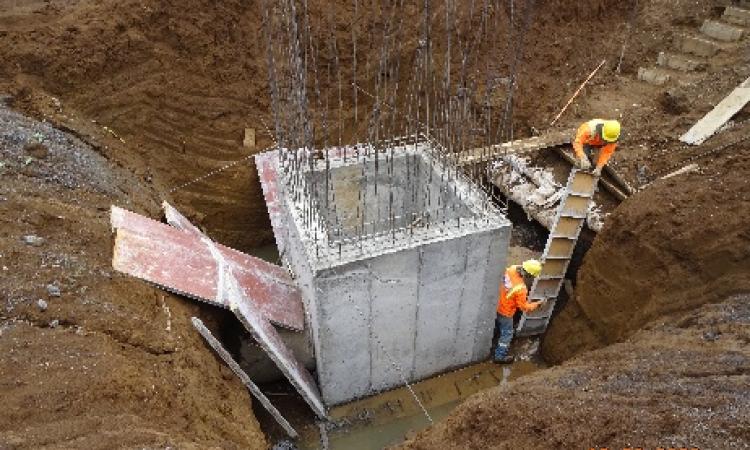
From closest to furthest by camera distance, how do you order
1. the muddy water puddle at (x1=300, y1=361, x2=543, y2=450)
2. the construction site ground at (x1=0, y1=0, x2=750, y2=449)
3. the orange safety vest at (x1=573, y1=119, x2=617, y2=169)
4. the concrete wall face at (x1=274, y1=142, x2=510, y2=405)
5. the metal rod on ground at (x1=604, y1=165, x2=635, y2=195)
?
the construction site ground at (x1=0, y1=0, x2=750, y2=449), the concrete wall face at (x1=274, y1=142, x2=510, y2=405), the orange safety vest at (x1=573, y1=119, x2=617, y2=169), the muddy water puddle at (x1=300, y1=361, x2=543, y2=450), the metal rod on ground at (x1=604, y1=165, x2=635, y2=195)

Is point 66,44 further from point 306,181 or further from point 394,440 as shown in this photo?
point 394,440

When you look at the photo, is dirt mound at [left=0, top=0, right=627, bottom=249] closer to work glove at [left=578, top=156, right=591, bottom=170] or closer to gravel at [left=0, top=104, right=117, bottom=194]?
gravel at [left=0, top=104, right=117, bottom=194]

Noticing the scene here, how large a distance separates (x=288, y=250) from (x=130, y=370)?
3447 millimetres

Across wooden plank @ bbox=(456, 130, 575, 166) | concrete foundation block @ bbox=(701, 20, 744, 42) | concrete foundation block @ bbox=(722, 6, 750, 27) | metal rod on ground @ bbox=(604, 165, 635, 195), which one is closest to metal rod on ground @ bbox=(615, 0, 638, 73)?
concrete foundation block @ bbox=(701, 20, 744, 42)

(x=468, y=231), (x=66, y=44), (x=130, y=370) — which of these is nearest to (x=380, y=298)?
(x=468, y=231)

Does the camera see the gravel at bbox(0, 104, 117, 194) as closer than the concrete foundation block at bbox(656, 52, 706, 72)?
Yes

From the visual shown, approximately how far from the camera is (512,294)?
772 centimetres

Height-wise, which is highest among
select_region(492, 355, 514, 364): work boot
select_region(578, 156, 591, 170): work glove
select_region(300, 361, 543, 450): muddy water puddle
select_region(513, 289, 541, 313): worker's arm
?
select_region(578, 156, 591, 170): work glove

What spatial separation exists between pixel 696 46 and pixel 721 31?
1.75 feet

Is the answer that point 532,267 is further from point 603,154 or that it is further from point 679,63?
point 679,63

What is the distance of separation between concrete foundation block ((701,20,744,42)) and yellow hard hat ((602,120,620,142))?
6081 millimetres

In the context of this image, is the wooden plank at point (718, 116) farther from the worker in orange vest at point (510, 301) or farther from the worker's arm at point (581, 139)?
the worker in orange vest at point (510, 301)

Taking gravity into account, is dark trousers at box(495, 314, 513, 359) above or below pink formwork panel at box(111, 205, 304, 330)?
below

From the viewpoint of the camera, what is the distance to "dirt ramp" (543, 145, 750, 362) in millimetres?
6168
